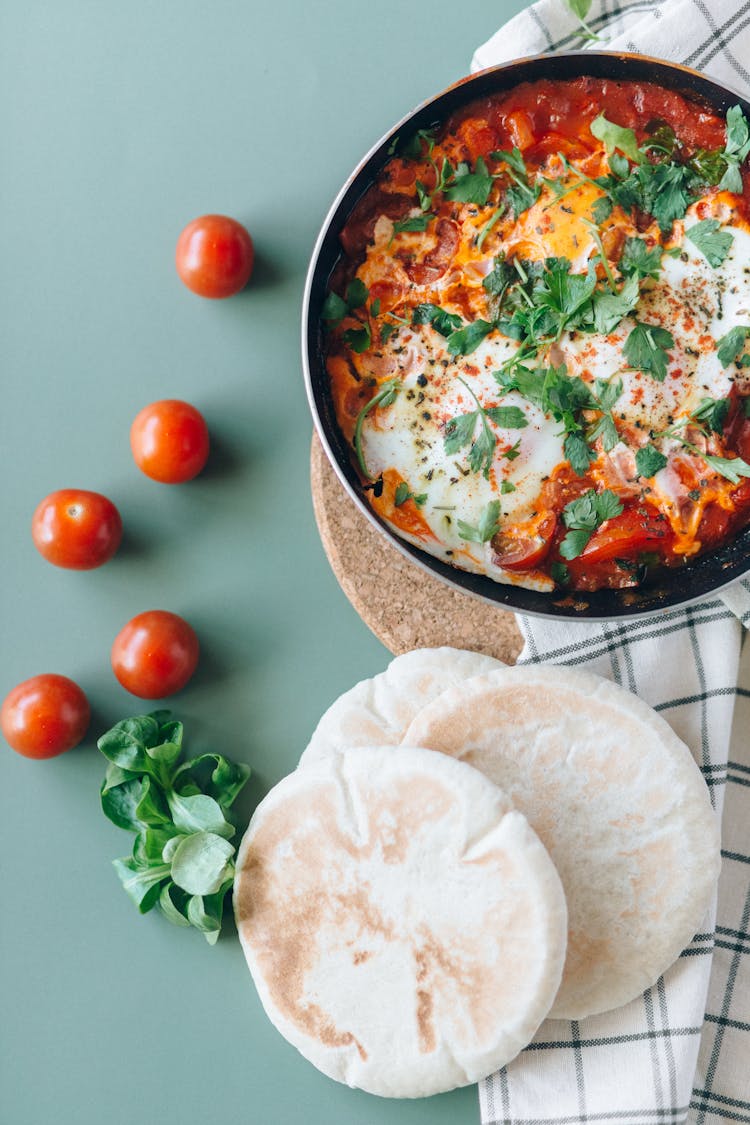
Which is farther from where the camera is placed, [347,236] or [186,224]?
[186,224]

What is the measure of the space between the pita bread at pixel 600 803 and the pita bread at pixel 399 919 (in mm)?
180

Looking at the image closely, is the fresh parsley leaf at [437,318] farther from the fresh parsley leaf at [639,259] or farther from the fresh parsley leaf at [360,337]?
the fresh parsley leaf at [639,259]

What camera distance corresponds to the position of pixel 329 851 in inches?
129

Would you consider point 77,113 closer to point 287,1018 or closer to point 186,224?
point 186,224

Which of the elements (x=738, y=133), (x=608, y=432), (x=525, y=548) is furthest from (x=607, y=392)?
(x=738, y=133)

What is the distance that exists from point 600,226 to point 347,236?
745 mm

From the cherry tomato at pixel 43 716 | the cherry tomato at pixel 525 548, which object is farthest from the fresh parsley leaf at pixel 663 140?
the cherry tomato at pixel 43 716

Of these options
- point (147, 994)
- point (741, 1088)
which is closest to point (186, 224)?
point (147, 994)

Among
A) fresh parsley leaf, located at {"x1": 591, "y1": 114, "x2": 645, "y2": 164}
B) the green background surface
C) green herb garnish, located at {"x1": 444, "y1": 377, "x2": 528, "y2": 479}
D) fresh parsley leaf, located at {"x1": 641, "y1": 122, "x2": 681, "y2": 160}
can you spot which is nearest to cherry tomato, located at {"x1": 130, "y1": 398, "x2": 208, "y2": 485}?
the green background surface

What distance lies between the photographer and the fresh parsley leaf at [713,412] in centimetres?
310

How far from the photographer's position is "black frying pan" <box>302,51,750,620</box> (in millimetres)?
3127

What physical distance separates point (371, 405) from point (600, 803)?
1.38 meters

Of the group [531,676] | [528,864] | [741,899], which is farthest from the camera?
[741,899]

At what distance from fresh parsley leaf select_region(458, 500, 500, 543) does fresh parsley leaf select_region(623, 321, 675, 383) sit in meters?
0.57
